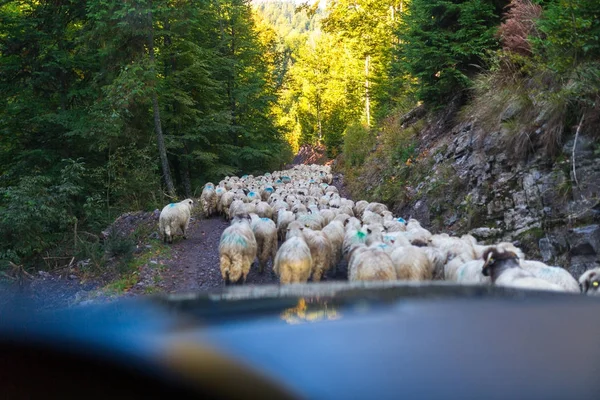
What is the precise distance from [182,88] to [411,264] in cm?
1892

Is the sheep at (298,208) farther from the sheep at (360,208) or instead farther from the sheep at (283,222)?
the sheep at (360,208)

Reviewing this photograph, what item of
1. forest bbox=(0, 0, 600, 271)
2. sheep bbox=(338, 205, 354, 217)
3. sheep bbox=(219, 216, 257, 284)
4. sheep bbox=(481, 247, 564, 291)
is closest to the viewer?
sheep bbox=(481, 247, 564, 291)

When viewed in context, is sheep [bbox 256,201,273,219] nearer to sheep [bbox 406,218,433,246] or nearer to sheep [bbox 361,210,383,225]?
sheep [bbox 361,210,383,225]

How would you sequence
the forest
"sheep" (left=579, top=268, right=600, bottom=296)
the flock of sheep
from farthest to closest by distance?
the forest → the flock of sheep → "sheep" (left=579, top=268, right=600, bottom=296)

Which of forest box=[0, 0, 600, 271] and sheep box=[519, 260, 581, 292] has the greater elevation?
forest box=[0, 0, 600, 271]

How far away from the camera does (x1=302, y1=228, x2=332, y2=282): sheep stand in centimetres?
821

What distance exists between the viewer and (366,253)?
643 cm

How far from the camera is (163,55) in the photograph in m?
20.1

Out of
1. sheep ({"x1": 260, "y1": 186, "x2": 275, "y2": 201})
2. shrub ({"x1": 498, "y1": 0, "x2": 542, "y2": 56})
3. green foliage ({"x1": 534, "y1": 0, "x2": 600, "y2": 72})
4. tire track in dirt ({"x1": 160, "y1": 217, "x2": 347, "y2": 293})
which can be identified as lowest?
tire track in dirt ({"x1": 160, "y1": 217, "x2": 347, "y2": 293})

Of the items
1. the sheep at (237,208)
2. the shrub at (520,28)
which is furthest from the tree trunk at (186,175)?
the shrub at (520,28)

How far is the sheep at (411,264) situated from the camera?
6.45 m

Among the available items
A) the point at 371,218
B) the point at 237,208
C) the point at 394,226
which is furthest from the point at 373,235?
the point at 237,208

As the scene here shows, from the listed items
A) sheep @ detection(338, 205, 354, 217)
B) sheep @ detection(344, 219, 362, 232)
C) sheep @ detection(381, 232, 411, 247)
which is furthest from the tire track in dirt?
sheep @ detection(338, 205, 354, 217)

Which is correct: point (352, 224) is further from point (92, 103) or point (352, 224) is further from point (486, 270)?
point (92, 103)
